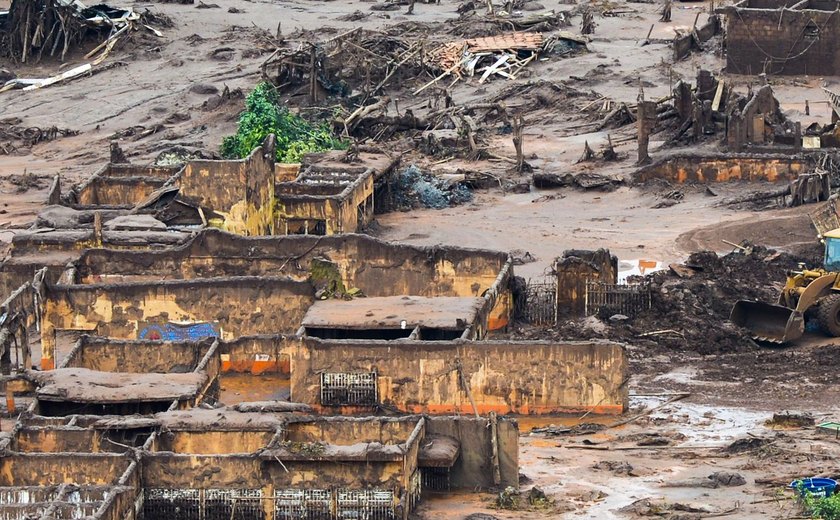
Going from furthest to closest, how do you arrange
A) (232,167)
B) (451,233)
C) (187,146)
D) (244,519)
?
(187,146)
(451,233)
(232,167)
(244,519)

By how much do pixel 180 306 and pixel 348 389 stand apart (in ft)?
16.5

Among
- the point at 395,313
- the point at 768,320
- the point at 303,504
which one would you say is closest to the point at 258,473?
the point at 303,504

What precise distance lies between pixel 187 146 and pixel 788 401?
25.9 m

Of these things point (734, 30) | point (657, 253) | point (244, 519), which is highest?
point (734, 30)

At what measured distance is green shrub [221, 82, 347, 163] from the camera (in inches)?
2201

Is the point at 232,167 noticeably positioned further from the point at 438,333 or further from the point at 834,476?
the point at 834,476

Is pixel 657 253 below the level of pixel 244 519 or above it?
above

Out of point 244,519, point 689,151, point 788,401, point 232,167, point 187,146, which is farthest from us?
point 187,146

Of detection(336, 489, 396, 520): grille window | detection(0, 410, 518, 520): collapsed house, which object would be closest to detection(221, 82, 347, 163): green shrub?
detection(0, 410, 518, 520): collapsed house

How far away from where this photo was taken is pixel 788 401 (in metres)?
38.6

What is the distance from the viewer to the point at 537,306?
4400cm

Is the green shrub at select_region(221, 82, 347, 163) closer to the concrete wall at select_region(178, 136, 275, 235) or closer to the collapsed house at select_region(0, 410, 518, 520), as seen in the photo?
the concrete wall at select_region(178, 136, 275, 235)

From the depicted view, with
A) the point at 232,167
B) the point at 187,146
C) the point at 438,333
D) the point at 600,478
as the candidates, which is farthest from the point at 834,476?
the point at 187,146

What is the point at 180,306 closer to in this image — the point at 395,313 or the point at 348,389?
the point at 395,313
